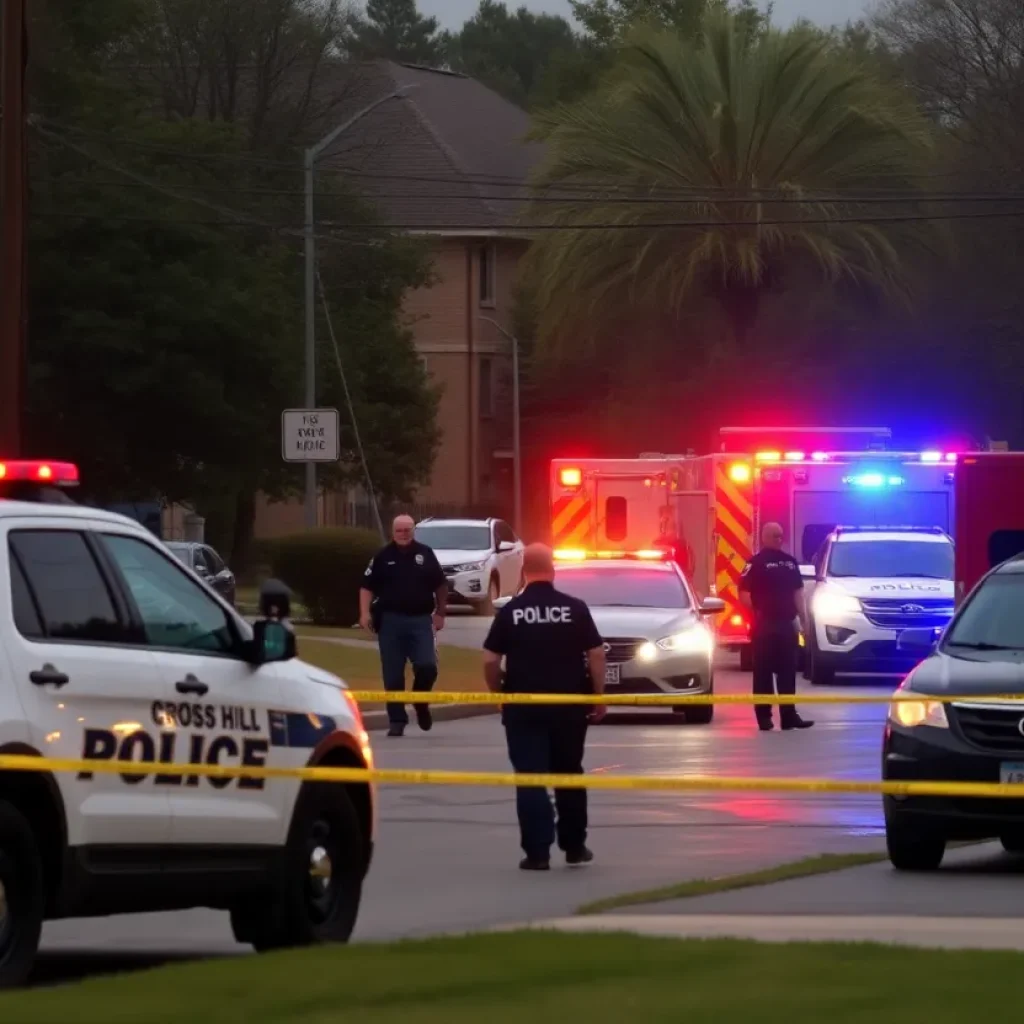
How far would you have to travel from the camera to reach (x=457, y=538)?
4741 cm

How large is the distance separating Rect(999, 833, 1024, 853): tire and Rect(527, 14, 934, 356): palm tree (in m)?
36.6

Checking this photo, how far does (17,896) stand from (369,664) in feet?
69.2

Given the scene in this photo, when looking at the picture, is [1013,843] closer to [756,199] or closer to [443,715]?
[443,715]

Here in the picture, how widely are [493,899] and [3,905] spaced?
4201 mm

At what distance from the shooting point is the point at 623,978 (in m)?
8.20

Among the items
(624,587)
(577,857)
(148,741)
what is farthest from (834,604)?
(148,741)

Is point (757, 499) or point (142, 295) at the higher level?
point (142, 295)

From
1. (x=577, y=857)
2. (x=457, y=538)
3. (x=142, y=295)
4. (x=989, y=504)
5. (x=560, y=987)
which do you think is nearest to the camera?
(x=560, y=987)

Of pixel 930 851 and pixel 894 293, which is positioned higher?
pixel 894 293

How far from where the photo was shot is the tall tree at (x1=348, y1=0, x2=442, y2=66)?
401ft

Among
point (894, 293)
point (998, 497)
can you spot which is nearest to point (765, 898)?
point (998, 497)

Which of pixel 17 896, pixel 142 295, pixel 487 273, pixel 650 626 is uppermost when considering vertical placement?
pixel 487 273

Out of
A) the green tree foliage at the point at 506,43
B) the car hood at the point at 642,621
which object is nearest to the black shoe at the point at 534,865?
the car hood at the point at 642,621

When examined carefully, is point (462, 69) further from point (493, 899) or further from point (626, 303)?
point (493, 899)
